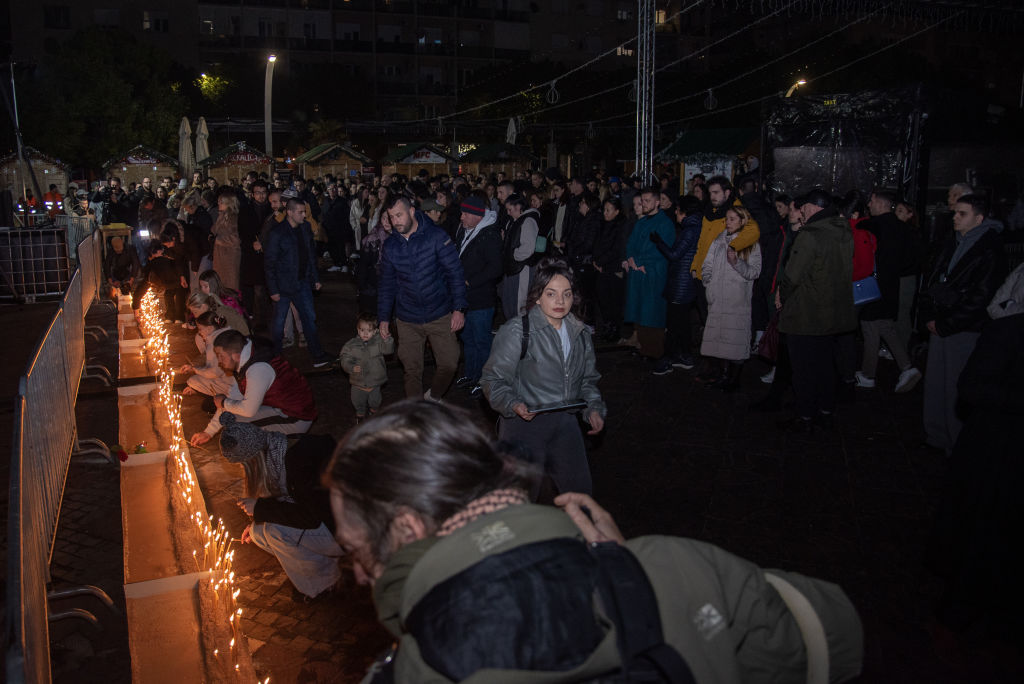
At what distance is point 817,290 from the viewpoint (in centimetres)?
655

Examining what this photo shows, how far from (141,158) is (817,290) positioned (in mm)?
34939

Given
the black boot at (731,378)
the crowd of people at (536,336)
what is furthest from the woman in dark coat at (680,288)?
the black boot at (731,378)

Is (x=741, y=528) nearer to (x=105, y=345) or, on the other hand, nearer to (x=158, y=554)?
(x=158, y=554)

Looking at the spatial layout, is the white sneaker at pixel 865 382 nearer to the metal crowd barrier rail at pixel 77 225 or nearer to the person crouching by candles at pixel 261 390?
the person crouching by candles at pixel 261 390

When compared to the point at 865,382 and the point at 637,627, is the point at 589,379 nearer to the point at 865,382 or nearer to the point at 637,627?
the point at 637,627

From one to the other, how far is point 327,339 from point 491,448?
31.8ft

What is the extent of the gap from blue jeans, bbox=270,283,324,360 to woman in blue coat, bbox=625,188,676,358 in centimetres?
368

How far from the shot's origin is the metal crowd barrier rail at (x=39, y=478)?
2768 mm

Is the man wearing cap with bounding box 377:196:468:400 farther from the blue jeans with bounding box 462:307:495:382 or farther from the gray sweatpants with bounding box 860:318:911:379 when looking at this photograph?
the gray sweatpants with bounding box 860:318:911:379

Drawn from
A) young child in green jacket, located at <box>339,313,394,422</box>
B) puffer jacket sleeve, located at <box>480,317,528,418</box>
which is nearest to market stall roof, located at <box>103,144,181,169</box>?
young child in green jacket, located at <box>339,313,394,422</box>

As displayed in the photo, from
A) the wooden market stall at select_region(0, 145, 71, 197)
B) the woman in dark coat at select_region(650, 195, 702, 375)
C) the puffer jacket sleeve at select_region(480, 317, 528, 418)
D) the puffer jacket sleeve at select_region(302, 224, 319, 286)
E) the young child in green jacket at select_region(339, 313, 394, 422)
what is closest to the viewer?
the puffer jacket sleeve at select_region(480, 317, 528, 418)

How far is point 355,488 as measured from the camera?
162cm

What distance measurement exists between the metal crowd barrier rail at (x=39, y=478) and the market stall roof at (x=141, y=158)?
29.1 metres

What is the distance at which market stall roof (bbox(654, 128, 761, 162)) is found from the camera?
24.4 m
